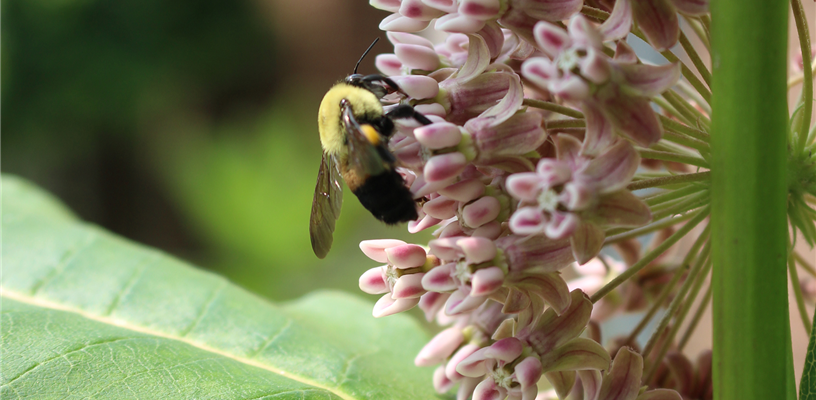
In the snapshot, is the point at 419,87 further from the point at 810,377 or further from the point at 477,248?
the point at 810,377

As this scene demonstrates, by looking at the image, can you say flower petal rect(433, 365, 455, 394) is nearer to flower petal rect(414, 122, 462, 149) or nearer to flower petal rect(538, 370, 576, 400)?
flower petal rect(538, 370, 576, 400)

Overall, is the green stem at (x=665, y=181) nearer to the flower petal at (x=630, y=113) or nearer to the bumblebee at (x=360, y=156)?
the flower petal at (x=630, y=113)

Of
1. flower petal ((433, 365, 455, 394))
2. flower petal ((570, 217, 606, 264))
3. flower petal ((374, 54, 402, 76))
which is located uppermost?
flower petal ((374, 54, 402, 76))

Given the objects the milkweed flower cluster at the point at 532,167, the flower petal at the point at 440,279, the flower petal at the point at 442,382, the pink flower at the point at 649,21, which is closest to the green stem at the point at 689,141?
the milkweed flower cluster at the point at 532,167

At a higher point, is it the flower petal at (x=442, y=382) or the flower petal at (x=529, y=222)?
the flower petal at (x=529, y=222)

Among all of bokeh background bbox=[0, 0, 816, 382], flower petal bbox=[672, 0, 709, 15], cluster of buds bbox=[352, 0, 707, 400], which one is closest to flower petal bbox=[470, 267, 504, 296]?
cluster of buds bbox=[352, 0, 707, 400]

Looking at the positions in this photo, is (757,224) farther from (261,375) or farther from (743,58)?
(261,375)
